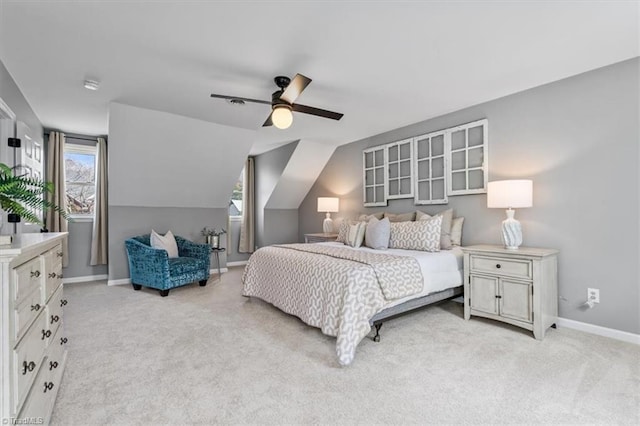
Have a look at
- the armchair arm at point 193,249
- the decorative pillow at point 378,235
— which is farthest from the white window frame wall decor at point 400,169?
the armchair arm at point 193,249

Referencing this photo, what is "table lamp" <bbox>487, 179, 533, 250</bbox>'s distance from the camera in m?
2.89

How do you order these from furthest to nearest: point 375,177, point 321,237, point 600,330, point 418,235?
point 321,237 → point 375,177 → point 418,235 → point 600,330

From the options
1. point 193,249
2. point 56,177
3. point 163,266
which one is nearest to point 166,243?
point 193,249

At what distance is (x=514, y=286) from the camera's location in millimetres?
2805

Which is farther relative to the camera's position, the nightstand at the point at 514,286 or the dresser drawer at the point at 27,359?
the nightstand at the point at 514,286

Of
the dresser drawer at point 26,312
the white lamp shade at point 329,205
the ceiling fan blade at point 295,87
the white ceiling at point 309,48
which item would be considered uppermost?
the white ceiling at point 309,48

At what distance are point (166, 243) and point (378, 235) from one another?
3.21 meters

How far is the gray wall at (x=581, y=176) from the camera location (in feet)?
8.63

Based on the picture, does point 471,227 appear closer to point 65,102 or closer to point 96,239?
point 65,102

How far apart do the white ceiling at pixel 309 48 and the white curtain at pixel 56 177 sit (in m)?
1.21

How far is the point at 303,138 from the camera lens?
5.28 meters

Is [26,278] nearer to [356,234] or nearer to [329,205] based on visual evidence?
[356,234]

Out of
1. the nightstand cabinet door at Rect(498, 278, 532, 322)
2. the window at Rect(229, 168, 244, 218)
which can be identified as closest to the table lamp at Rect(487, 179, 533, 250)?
the nightstand cabinet door at Rect(498, 278, 532, 322)

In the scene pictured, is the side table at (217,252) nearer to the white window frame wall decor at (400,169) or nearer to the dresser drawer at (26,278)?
the white window frame wall decor at (400,169)
